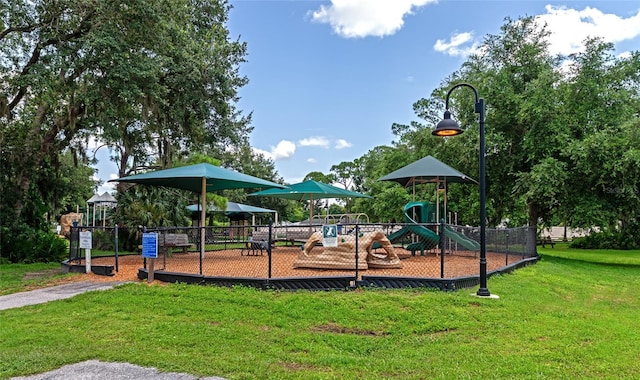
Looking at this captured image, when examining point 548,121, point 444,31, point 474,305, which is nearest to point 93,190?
point 444,31

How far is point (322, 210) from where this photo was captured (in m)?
71.7

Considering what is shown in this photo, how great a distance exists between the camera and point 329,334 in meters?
5.04

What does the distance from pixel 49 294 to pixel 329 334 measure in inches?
211

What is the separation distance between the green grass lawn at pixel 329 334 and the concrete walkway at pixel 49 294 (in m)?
0.48

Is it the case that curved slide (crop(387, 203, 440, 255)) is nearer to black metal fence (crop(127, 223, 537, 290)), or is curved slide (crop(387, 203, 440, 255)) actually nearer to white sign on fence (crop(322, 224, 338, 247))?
black metal fence (crop(127, 223, 537, 290))

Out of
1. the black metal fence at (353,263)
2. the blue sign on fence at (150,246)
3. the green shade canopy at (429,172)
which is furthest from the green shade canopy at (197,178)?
the green shade canopy at (429,172)

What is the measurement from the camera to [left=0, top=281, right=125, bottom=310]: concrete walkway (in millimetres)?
6836

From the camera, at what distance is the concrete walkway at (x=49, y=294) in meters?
6.84

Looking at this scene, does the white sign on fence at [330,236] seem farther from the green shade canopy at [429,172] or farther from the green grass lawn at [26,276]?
the green grass lawn at [26,276]

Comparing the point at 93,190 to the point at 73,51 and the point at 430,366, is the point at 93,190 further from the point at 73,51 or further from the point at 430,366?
the point at 430,366

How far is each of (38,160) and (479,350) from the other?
46.8ft

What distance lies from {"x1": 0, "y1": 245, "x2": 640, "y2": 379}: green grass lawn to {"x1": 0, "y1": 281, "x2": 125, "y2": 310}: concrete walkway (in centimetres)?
48

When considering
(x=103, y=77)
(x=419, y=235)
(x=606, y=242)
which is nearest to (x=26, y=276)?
(x=103, y=77)

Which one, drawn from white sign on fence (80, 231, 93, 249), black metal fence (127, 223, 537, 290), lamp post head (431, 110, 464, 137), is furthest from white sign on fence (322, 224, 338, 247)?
white sign on fence (80, 231, 93, 249)
